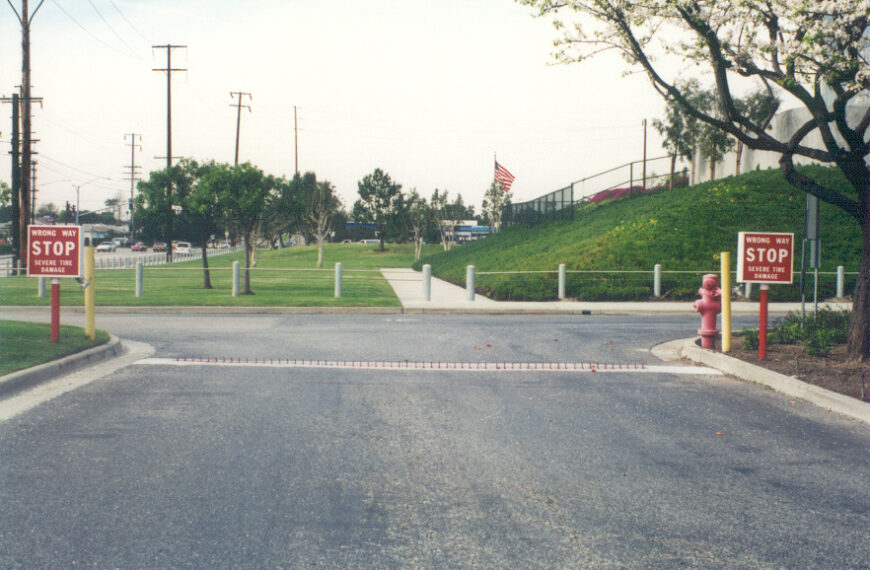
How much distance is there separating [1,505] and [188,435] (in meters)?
1.91

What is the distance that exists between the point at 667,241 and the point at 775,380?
2038 centimetres

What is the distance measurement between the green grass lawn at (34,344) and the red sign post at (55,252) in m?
0.44

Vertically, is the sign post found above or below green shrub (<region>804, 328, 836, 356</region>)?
above

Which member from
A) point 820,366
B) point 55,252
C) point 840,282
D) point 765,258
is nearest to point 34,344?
point 55,252

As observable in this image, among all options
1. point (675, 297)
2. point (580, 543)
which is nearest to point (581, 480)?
point (580, 543)

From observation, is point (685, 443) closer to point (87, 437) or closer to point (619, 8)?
point (87, 437)

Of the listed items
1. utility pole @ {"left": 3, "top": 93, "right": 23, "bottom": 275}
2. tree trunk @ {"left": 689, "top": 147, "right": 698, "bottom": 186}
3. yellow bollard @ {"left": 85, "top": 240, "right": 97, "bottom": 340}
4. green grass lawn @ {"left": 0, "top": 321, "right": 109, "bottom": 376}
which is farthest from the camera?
tree trunk @ {"left": 689, "top": 147, "right": 698, "bottom": 186}

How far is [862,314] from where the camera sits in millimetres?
10172

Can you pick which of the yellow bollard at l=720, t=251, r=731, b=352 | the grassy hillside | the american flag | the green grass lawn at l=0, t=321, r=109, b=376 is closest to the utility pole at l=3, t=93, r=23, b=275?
the grassy hillside

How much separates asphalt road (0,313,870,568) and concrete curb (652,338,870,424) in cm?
25

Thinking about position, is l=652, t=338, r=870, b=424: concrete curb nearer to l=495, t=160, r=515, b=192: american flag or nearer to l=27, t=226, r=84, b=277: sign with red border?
l=27, t=226, r=84, b=277: sign with red border

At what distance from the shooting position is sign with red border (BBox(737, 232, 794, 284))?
10680mm

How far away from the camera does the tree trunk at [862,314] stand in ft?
33.0

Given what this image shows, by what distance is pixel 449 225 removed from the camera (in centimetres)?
8038
